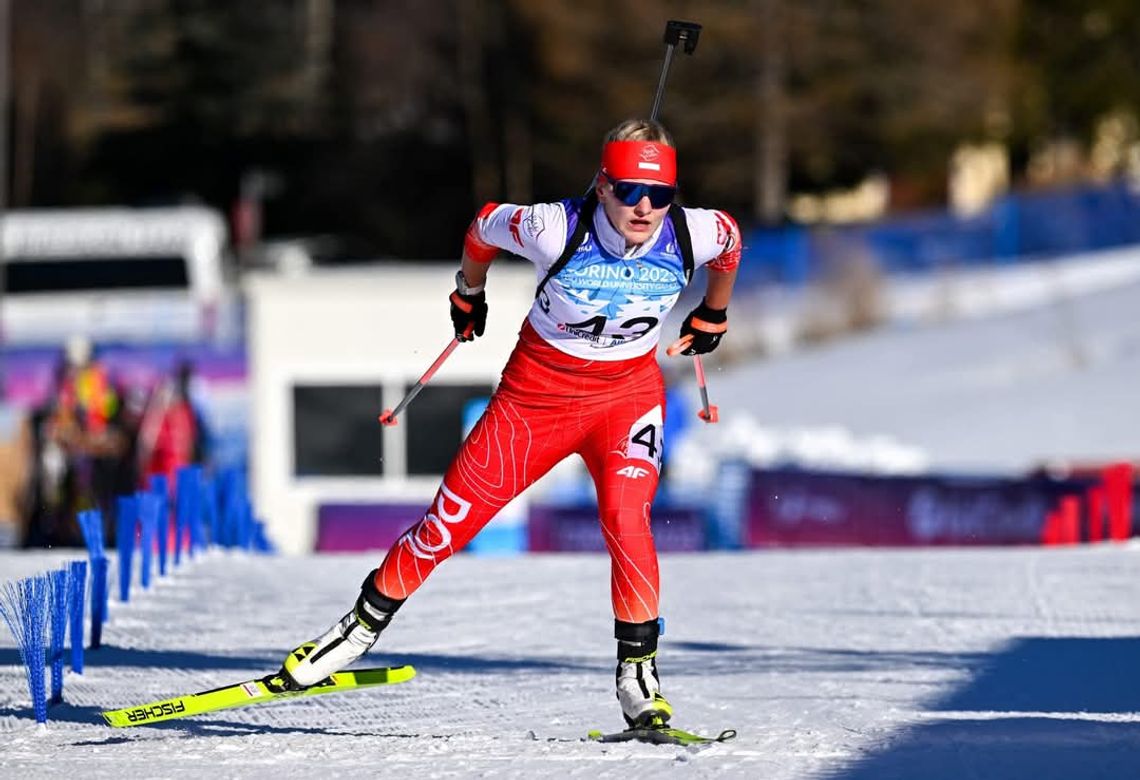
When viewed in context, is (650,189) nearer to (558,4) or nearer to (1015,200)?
(1015,200)

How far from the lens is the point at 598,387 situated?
6109mm

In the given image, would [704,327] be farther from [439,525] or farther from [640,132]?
[439,525]

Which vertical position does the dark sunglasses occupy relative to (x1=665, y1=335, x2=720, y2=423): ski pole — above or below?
above

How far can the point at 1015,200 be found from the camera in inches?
1420

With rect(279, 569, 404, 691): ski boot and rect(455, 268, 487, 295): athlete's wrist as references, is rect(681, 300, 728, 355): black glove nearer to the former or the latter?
rect(455, 268, 487, 295): athlete's wrist

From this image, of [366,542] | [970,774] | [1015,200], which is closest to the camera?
[970,774]

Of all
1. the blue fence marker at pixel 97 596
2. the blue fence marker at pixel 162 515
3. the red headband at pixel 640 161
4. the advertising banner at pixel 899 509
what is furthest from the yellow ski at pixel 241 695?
the advertising banner at pixel 899 509

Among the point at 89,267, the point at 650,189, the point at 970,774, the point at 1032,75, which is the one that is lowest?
the point at 970,774

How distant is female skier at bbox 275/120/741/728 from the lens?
596 cm

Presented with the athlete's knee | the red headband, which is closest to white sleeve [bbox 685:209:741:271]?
the red headband

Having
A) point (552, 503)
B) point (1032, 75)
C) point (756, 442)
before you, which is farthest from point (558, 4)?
point (552, 503)

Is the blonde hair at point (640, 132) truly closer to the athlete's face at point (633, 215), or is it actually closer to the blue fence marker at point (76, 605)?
the athlete's face at point (633, 215)

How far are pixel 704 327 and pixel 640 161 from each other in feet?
2.28

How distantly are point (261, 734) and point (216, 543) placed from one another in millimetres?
5591
